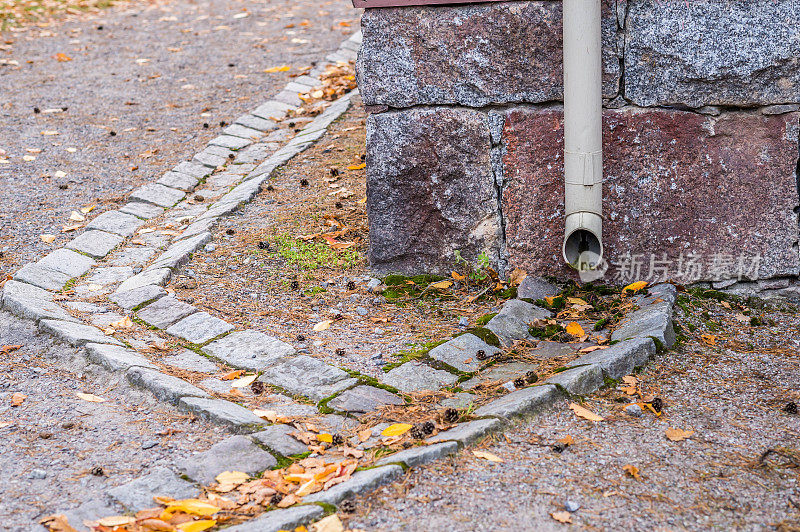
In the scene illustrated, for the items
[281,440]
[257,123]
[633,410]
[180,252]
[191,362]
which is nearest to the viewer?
[281,440]

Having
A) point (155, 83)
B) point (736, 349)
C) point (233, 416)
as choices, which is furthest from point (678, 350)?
point (155, 83)

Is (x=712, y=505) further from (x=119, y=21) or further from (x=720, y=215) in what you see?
(x=119, y=21)

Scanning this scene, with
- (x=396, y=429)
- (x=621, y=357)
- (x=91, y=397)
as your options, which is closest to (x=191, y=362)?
(x=91, y=397)

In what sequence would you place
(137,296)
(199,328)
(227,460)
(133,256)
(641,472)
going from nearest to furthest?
(641,472) < (227,460) < (199,328) < (137,296) < (133,256)

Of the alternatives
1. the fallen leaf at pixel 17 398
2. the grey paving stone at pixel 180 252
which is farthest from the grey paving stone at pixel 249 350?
the grey paving stone at pixel 180 252

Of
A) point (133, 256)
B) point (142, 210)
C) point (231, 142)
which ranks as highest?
point (231, 142)

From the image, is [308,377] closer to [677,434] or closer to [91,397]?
[91,397]

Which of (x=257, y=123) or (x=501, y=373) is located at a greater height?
(x=257, y=123)

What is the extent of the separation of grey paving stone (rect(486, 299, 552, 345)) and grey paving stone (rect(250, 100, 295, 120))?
3605 millimetres

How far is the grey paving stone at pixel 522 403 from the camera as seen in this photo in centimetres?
272

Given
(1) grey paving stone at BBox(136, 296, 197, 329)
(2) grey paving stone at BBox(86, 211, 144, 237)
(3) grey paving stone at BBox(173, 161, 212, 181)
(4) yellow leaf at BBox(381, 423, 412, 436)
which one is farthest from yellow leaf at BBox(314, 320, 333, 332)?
(3) grey paving stone at BBox(173, 161, 212, 181)

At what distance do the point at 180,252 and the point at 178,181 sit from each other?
4.29ft

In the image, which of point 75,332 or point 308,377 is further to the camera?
point 75,332

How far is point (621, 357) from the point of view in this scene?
3.05 meters
